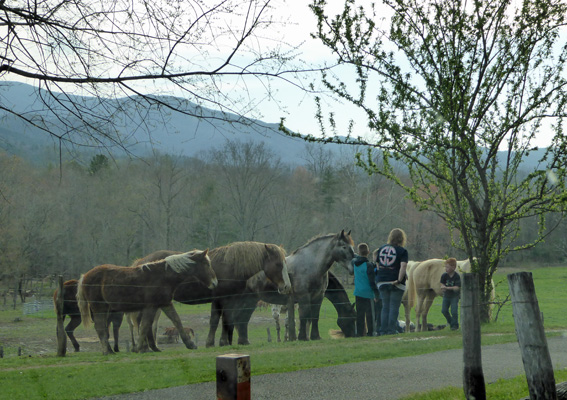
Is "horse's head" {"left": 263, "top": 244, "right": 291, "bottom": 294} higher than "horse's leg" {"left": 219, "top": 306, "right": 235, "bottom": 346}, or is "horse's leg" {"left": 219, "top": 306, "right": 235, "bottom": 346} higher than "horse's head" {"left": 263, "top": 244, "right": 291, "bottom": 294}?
"horse's head" {"left": 263, "top": 244, "right": 291, "bottom": 294}

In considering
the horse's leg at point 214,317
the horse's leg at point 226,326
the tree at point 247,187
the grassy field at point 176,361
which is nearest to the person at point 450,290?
the grassy field at point 176,361

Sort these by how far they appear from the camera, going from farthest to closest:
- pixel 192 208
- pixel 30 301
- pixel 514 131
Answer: pixel 192 208 → pixel 30 301 → pixel 514 131

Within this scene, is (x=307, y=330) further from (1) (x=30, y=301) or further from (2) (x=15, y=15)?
(1) (x=30, y=301)

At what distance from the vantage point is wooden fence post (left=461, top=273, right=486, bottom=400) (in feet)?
17.0

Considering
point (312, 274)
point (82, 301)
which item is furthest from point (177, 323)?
point (312, 274)

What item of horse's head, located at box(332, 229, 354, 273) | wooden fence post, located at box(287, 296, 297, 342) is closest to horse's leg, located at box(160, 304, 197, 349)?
wooden fence post, located at box(287, 296, 297, 342)

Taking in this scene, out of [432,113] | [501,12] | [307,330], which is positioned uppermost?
[501,12]

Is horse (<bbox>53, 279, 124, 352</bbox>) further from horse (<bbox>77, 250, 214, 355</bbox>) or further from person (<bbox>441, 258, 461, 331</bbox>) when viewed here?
person (<bbox>441, 258, 461, 331</bbox>)

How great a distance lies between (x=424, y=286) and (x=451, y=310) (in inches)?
115

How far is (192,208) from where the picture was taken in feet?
142

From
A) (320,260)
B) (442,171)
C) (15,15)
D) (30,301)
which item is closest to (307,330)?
→ (320,260)

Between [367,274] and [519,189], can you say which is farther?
[367,274]

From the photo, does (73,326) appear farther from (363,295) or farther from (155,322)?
(363,295)

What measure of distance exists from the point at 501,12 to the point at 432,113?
1.98m
